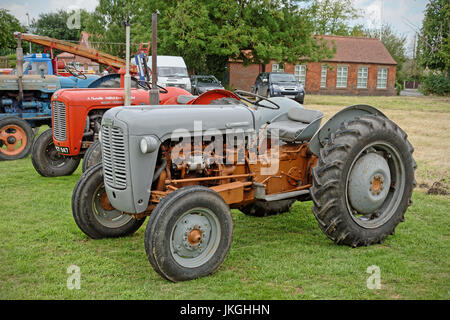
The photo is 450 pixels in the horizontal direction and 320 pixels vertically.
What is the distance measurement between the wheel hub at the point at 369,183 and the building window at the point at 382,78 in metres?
35.5

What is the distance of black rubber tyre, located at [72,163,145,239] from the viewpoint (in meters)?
4.16

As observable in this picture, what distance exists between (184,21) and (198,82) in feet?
9.82

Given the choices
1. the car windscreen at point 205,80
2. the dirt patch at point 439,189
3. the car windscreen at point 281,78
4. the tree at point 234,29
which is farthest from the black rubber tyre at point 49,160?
the car windscreen at point 281,78

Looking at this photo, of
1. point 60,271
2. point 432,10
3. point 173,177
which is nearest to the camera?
point 60,271

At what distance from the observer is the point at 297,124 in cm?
469

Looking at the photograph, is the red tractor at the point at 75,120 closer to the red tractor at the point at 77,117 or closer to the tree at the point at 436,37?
the red tractor at the point at 77,117

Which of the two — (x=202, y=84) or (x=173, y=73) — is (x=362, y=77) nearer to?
(x=202, y=84)

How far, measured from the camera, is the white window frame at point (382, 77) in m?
37.1

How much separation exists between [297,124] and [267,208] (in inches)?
42.0

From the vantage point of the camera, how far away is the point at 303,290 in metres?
3.28

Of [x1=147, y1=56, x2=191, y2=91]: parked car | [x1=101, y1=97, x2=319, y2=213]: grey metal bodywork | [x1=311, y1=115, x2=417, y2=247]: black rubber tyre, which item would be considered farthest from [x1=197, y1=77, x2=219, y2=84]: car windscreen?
[x1=101, y1=97, x2=319, y2=213]: grey metal bodywork
